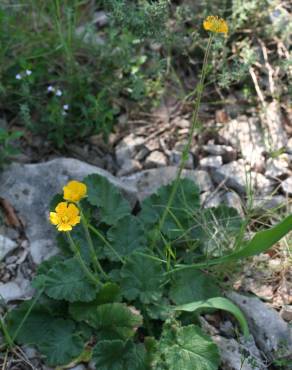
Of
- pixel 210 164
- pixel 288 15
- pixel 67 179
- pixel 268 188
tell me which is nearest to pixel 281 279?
pixel 268 188

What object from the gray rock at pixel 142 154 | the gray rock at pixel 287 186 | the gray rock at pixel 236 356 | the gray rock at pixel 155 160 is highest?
the gray rock at pixel 142 154

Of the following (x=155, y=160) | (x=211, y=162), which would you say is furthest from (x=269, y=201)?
(x=155, y=160)

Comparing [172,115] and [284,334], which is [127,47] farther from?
[284,334]

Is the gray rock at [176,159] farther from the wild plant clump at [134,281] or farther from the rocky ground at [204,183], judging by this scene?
the wild plant clump at [134,281]

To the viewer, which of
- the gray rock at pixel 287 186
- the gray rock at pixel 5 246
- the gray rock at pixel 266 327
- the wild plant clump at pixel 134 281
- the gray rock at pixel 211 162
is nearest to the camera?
the wild plant clump at pixel 134 281

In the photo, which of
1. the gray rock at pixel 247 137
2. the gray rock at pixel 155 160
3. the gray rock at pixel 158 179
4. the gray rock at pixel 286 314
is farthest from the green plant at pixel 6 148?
the gray rock at pixel 286 314

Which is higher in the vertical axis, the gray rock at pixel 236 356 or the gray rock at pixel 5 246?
the gray rock at pixel 5 246

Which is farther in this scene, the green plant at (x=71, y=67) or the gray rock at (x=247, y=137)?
the gray rock at (x=247, y=137)
